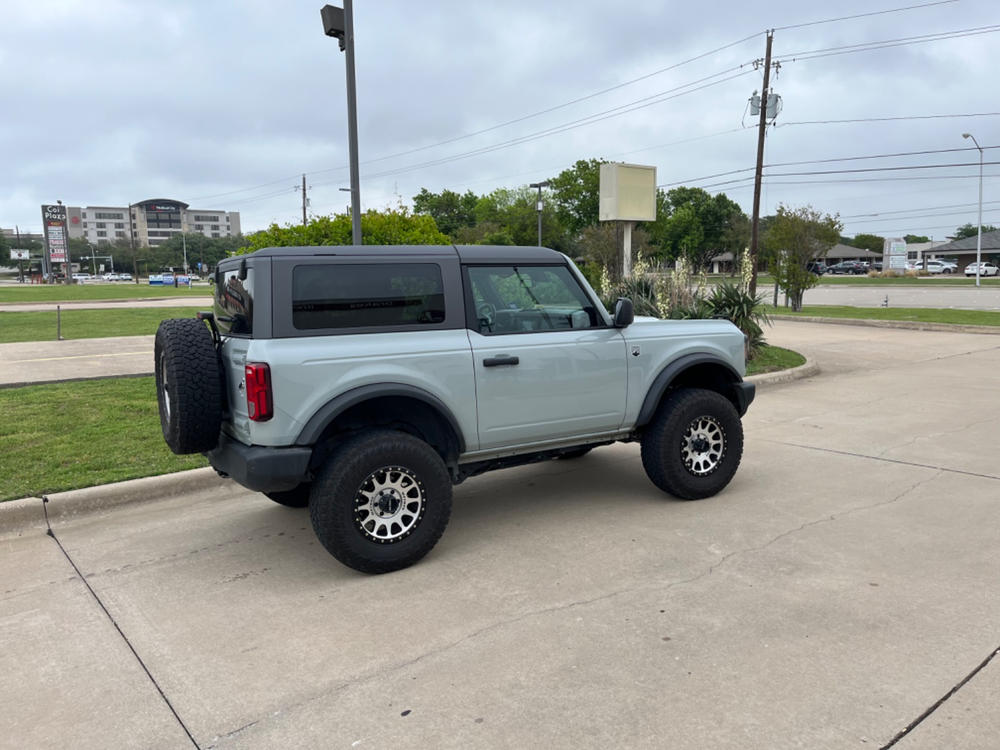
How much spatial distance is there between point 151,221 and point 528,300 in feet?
670

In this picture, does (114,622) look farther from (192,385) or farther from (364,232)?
(364,232)

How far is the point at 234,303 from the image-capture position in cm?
433

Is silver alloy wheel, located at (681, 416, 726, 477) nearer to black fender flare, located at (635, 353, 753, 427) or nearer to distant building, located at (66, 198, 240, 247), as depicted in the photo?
black fender flare, located at (635, 353, 753, 427)

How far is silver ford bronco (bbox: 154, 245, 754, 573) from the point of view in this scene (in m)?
3.93

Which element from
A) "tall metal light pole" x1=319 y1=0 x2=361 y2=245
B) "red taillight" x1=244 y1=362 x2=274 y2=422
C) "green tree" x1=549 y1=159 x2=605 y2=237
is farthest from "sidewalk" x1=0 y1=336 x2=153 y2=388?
"green tree" x1=549 y1=159 x2=605 y2=237

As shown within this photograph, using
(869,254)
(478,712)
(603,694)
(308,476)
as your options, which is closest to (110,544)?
(308,476)

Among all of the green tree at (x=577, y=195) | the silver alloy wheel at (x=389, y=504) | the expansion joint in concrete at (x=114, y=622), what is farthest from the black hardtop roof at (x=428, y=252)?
the green tree at (x=577, y=195)

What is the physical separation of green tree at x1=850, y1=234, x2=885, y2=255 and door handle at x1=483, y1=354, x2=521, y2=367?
144314 mm

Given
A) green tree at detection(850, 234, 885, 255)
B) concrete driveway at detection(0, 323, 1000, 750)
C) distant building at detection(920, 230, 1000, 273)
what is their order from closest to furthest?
concrete driveway at detection(0, 323, 1000, 750) → distant building at detection(920, 230, 1000, 273) → green tree at detection(850, 234, 885, 255)

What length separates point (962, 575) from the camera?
393 centimetres

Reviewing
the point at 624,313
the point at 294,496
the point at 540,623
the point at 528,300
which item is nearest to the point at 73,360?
the point at 294,496

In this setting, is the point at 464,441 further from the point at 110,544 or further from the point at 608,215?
the point at 608,215

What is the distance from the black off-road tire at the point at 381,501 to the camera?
13.0 feet

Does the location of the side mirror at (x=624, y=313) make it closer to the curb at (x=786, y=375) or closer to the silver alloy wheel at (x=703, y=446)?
the silver alloy wheel at (x=703, y=446)
